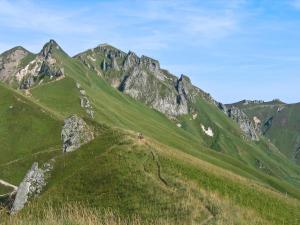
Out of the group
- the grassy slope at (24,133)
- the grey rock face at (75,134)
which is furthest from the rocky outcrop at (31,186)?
the grassy slope at (24,133)

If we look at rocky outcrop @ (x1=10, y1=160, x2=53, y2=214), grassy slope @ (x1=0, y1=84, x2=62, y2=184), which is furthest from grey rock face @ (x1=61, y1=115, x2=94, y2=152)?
grassy slope @ (x1=0, y1=84, x2=62, y2=184)

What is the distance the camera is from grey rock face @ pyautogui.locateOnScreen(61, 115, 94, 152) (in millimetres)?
54625

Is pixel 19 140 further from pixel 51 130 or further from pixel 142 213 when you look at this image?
pixel 142 213

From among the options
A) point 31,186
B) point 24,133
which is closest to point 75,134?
point 31,186

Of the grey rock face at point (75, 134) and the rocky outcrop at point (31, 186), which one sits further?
the grey rock face at point (75, 134)

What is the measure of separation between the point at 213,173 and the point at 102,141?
8.98 m

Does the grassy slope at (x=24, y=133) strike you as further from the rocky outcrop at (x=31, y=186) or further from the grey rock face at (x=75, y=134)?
the rocky outcrop at (x=31, y=186)

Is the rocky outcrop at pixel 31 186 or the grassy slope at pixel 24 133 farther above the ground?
the grassy slope at pixel 24 133

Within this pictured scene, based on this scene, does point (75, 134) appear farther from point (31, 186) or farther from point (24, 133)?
point (24, 133)

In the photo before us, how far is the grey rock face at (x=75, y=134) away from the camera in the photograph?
54625 mm

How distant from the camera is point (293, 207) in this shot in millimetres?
38594

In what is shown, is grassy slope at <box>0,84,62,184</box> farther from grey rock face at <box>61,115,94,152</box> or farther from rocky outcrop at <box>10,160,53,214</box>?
rocky outcrop at <box>10,160,53,214</box>

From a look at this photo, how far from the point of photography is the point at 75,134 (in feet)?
186

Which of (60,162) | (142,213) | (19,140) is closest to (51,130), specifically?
(19,140)
